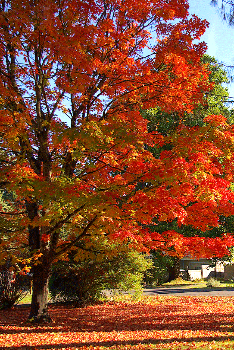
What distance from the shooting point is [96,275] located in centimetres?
1433

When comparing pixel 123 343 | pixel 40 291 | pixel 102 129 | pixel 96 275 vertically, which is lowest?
pixel 123 343

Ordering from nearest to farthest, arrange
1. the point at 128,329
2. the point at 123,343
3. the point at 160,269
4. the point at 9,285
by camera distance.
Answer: the point at 123,343 → the point at 128,329 → the point at 9,285 → the point at 160,269

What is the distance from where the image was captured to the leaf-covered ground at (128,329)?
7090mm

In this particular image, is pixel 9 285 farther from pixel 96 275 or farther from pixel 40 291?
pixel 40 291

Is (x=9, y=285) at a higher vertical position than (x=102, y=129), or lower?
lower

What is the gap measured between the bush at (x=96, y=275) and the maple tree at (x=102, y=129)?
4.35m

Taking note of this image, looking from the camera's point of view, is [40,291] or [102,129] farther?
[40,291]

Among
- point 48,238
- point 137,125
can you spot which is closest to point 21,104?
point 137,125

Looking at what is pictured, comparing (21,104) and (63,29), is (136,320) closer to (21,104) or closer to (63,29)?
(21,104)

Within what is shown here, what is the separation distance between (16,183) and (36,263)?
3.07 meters

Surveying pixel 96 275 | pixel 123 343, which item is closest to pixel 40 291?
pixel 123 343

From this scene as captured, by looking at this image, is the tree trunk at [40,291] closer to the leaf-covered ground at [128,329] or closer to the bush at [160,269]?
the leaf-covered ground at [128,329]

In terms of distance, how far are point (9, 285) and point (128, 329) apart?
7057 mm

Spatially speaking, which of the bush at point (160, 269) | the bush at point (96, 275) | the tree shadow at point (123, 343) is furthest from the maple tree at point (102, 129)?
the bush at point (160, 269)
